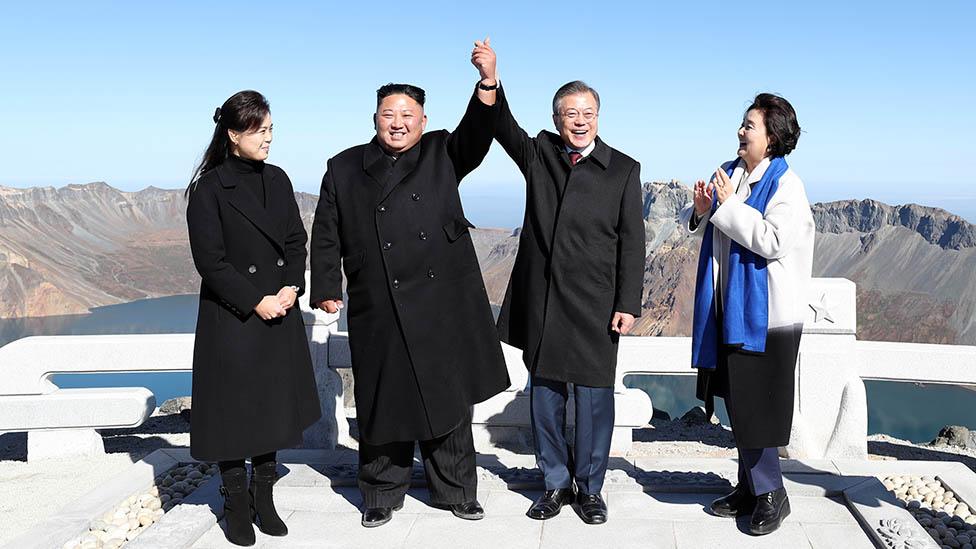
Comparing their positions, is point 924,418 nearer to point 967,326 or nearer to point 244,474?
point 967,326

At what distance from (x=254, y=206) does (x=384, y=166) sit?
507mm

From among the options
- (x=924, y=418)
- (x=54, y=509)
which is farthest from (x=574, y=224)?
(x=924, y=418)

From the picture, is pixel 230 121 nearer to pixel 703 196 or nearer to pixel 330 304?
pixel 330 304

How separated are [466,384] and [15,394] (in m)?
2.85

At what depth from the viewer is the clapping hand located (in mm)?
3430

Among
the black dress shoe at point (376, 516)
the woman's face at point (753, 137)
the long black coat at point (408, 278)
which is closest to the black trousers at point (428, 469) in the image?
the black dress shoe at point (376, 516)

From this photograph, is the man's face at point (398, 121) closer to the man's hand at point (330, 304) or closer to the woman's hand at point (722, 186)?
the man's hand at point (330, 304)

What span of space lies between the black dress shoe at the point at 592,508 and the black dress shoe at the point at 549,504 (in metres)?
0.07

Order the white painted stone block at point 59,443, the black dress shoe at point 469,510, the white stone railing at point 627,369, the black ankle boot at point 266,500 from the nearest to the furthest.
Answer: the black ankle boot at point 266,500, the black dress shoe at point 469,510, the white stone railing at point 627,369, the white painted stone block at point 59,443

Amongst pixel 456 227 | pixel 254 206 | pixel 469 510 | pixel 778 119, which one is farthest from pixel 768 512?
pixel 254 206

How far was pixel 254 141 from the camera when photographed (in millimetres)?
3328

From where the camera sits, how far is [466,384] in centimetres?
Answer: 362

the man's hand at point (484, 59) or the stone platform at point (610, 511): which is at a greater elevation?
the man's hand at point (484, 59)

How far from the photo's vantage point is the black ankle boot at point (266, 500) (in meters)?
3.57
